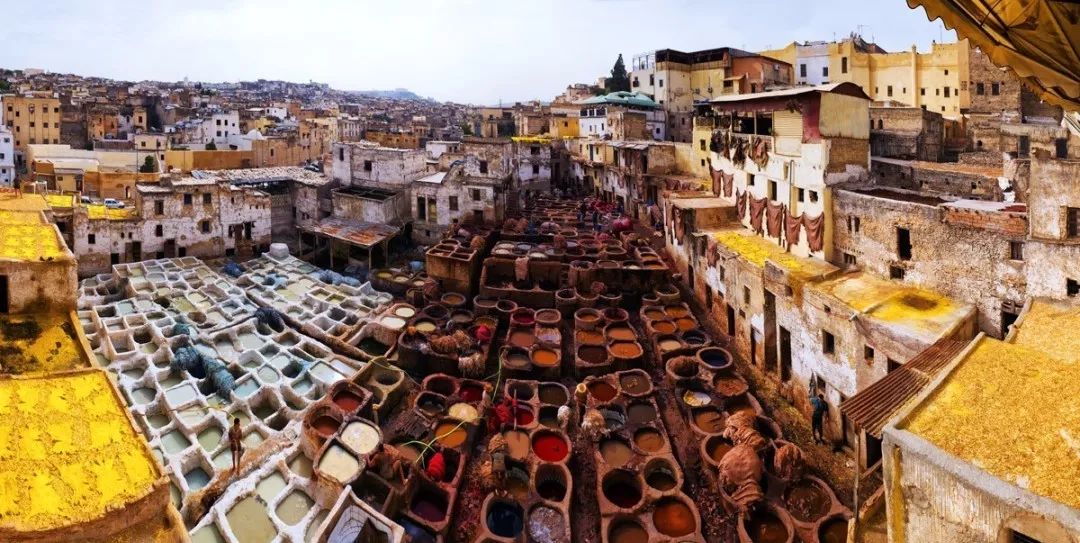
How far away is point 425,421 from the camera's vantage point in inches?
845

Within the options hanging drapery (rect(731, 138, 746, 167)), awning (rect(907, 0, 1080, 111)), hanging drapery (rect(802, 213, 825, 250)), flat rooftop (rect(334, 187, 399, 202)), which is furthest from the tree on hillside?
awning (rect(907, 0, 1080, 111))

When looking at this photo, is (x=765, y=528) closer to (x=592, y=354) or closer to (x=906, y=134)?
(x=592, y=354)

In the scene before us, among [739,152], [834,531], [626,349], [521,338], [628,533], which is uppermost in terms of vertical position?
[739,152]

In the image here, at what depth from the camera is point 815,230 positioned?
2359cm

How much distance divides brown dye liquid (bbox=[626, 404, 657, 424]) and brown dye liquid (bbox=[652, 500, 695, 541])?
4231 mm

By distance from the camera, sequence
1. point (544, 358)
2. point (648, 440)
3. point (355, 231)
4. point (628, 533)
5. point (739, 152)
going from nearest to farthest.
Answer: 1. point (628, 533)
2. point (648, 440)
3. point (544, 358)
4. point (739, 152)
5. point (355, 231)

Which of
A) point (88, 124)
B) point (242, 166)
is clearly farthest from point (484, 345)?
point (88, 124)

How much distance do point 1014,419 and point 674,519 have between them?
29.3 ft

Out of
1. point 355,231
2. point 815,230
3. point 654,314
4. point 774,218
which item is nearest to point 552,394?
point 654,314

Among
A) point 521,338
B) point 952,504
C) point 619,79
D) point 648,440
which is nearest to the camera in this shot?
point 952,504

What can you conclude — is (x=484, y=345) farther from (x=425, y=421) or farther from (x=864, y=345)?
(x=864, y=345)

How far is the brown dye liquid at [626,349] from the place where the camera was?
25703 mm

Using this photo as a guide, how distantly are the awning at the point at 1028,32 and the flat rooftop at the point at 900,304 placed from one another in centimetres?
1359

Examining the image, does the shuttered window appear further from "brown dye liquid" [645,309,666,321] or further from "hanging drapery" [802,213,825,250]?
"brown dye liquid" [645,309,666,321]
